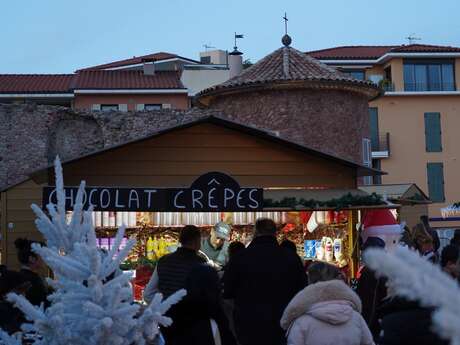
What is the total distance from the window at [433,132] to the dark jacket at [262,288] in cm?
4114

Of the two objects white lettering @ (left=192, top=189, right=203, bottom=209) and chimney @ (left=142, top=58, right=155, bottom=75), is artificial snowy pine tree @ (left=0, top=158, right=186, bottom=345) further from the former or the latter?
chimney @ (left=142, top=58, right=155, bottom=75)

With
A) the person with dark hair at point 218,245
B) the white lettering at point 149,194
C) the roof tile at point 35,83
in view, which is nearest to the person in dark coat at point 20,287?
the white lettering at point 149,194

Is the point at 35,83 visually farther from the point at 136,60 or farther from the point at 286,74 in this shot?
the point at 286,74

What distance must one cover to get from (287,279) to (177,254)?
100cm

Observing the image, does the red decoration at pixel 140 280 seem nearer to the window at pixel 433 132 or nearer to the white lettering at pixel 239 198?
the white lettering at pixel 239 198

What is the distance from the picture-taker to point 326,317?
4.93 meters

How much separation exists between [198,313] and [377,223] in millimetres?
7362

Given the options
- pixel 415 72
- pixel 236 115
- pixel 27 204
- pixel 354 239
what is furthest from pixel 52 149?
pixel 415 72

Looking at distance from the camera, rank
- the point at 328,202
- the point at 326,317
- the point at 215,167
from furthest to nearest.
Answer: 1. the point at 215,167
2. the point at 328,202
3. the point at 326,317

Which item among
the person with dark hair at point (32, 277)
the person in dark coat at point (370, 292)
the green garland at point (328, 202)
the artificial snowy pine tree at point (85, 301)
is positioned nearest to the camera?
the artificial snowy pine tree at point (85, 301)

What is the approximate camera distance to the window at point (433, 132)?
46.7 metres

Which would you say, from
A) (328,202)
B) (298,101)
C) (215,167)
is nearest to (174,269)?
(328,202)

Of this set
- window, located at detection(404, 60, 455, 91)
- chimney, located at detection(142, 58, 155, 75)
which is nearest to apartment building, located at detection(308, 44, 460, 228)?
window, located at detection(404, 60, 455, 91)

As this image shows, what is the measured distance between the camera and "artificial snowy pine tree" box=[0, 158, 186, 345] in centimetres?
368
